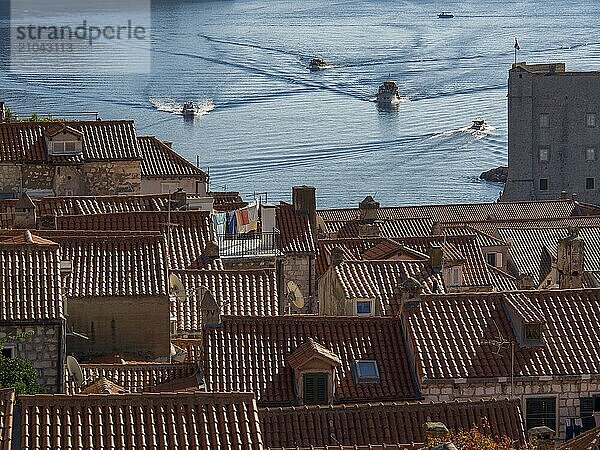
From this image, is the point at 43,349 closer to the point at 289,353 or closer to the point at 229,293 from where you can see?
the point at 289,353

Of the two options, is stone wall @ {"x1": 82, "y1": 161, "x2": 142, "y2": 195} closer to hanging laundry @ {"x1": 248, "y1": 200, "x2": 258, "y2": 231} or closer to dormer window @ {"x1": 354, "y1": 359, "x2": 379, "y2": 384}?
hanging laundry @ {"x1": 248, "y1": 200, "x2": 258, "y2": 231}

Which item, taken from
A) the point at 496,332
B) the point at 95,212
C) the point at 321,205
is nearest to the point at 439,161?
the point at 321,205

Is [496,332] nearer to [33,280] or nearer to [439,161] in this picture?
[33,280]

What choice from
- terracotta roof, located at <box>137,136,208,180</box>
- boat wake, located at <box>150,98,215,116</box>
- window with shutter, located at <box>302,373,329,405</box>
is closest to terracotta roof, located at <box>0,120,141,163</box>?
terracotta roof, located at <box>137,136,208,180</box>

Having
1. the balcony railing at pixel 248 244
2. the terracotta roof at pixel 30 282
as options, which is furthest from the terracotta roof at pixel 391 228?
the terracotta roof at pixel 30 282

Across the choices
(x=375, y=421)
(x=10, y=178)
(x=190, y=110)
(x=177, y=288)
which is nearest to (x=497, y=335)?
(x=375, y=421)

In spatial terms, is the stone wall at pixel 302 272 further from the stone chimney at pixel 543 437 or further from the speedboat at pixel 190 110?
the speedboat at pixel 190 110

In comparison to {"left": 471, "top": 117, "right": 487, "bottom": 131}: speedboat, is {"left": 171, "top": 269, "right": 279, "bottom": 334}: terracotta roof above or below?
below
